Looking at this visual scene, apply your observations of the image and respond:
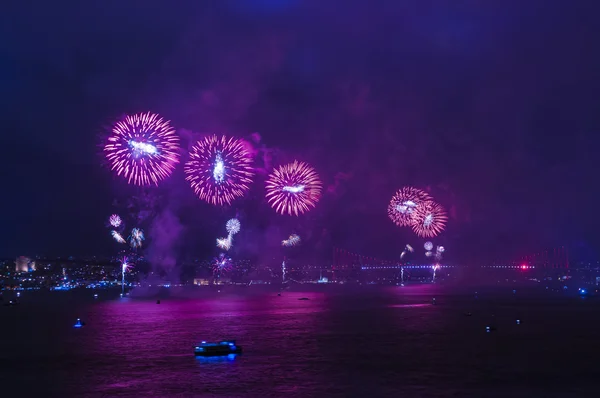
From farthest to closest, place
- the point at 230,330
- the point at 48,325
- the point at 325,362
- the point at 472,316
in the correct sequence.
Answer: the point at 472,316
the point at 48,325
the point at 230,330
the point at 325,362

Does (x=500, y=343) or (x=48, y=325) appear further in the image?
(x=48, y=325)

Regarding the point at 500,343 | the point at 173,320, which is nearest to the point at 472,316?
the point at 500,343

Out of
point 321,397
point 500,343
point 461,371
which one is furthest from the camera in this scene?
point 500,343

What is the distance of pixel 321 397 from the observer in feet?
161

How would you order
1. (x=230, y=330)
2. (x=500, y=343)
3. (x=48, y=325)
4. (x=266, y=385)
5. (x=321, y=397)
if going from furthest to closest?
(x=48, y=325) < (x=230, y=330) < (x=500, y=343) < (x=266, y=385) < (x=321, y=397)

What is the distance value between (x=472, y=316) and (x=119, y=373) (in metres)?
87.7

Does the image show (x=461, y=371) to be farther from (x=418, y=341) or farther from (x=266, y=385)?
(x=418, y=341)

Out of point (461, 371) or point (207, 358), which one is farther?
point (207, 358)

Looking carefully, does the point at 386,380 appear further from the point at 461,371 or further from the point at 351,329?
the point at 351,329

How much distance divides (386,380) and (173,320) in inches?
2862

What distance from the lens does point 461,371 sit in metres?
60.2

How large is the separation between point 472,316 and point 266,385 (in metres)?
85.9

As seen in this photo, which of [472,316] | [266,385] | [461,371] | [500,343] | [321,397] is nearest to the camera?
[321,397]

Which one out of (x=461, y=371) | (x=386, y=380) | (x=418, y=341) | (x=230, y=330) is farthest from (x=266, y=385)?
(x=230, y=330)
